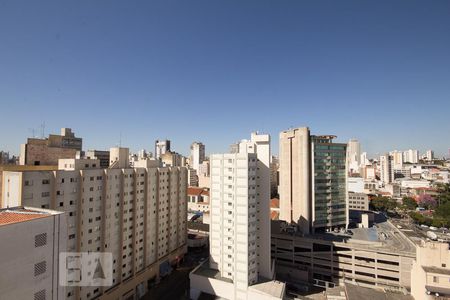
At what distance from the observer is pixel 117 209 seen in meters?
41.7

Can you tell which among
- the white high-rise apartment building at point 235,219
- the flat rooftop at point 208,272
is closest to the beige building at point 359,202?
the white high-rise apartment building at point 235,219

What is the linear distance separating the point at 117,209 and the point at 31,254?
2827cm

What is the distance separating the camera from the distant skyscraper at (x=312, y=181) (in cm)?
5875

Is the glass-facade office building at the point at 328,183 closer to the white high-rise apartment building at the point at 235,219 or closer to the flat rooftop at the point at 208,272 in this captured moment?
the white high-rise apartment building at the point at 235,219

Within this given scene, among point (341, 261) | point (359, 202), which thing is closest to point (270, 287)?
point (341, 261)

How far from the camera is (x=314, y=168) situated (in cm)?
5928

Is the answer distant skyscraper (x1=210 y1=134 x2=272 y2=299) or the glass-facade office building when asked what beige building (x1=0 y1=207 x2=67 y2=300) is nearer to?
distant skyscraper (x1=210 y1=134 x2=272 y2=299)

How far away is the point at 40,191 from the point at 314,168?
177ft

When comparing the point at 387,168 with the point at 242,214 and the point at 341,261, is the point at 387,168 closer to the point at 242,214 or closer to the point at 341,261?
the point at 341,261

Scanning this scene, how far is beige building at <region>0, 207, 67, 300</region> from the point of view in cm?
1334

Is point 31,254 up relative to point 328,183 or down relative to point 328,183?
down

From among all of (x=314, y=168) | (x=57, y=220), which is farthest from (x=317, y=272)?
(x=57, y=220)

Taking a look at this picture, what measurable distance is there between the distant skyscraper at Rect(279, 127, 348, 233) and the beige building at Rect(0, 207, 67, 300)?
171ft

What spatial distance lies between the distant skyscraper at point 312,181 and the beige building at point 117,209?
27510 mm
